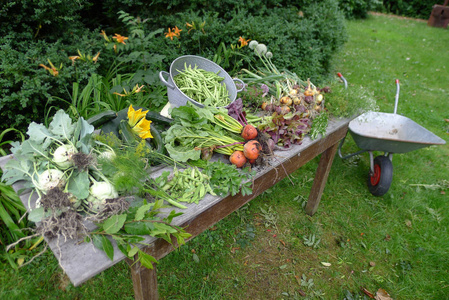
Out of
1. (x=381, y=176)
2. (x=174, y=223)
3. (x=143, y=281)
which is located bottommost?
(x=381, y=176)

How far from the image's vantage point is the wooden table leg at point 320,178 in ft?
9.05

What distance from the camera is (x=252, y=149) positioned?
155cm

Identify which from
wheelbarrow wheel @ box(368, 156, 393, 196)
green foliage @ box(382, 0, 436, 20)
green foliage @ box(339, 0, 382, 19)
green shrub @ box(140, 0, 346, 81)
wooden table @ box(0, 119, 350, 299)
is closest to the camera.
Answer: wooden table @ box(0, 119, 350, 299)

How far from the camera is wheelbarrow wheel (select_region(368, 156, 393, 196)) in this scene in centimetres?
308

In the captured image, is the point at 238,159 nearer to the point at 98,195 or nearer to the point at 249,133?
the point at 249,133

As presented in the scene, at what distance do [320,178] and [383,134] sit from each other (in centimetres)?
97

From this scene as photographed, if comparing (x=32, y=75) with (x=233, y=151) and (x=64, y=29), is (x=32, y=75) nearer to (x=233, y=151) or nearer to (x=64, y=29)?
(x=64, y=29)

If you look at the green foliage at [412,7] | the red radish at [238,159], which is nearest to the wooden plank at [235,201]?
the red radish at [238,159]

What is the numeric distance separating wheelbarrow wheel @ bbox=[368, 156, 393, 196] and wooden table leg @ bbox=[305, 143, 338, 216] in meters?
0.69

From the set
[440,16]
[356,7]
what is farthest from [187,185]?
[440,16]

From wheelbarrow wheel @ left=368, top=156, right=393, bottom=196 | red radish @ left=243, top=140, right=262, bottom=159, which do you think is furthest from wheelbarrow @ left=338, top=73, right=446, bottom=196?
red radish @ left=243, top=140, right=262, bottom=159

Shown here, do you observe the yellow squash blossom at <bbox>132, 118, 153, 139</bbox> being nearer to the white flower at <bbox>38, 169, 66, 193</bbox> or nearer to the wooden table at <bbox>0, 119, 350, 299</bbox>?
the wooden table at <bbox>0, 119, 350, 299</bbox>

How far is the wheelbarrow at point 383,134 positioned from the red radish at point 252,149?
1584mm

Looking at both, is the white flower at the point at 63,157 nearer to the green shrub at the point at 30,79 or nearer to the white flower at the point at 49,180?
the white flower at the point at 49,180
